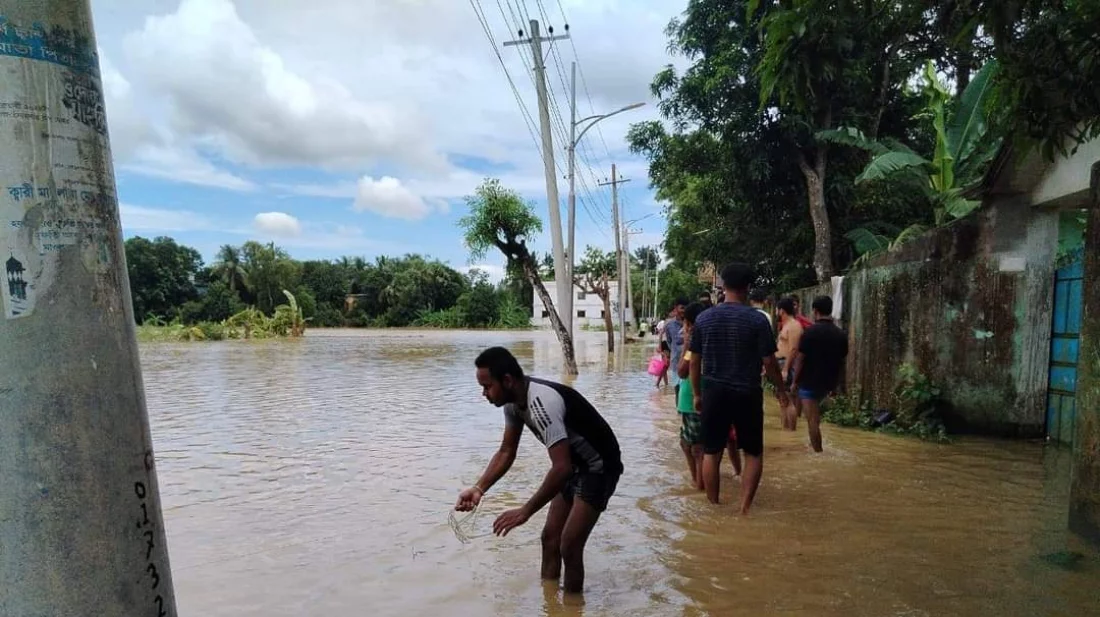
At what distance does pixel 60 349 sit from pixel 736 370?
15.1 ft

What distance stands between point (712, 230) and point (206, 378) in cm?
1338

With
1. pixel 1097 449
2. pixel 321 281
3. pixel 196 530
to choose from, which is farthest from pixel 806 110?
pixel 321 281

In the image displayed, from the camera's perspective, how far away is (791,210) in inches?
723

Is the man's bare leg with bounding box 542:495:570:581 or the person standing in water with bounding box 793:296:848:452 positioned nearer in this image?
the man's bare leg with bounding box 542:495:570:581

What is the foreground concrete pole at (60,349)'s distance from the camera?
6.03 feet

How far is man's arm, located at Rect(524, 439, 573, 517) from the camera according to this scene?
378 cm

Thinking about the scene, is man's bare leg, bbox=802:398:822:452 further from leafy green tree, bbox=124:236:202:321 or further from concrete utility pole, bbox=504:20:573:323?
leafy green tree, bbox=124:236:202:321

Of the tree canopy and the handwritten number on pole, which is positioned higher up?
the tree canopy

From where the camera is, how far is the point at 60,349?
1873 millimetres

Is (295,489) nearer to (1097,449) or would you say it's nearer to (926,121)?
(1097,449)

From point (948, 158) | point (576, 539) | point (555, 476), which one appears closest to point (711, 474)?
point (576, 539)

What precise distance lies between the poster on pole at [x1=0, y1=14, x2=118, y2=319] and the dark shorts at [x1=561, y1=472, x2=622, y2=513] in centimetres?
269

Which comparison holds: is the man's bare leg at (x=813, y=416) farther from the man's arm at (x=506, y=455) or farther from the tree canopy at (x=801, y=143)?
the man's arm at (x=506, y=455)

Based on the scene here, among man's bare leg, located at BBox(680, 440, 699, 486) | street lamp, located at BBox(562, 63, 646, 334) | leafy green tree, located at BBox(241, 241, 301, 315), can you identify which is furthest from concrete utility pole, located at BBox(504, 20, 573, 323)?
leafy green tree, located at BBox(241, 241, 301, 315)
